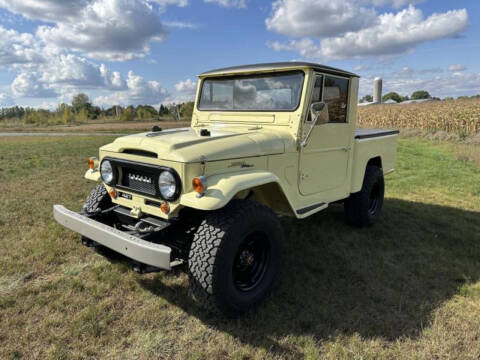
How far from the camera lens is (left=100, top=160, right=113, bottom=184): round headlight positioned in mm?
3451

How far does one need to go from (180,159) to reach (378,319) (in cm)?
218

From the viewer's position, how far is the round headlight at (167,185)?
2852 millimetres

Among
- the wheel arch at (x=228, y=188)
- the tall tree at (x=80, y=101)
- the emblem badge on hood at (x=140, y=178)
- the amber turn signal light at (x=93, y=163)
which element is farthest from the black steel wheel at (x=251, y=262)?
the tall tree at (x=80, y=101)

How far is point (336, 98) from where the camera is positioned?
167 inches

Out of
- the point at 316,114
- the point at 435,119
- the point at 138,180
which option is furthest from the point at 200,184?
the point at 435,119

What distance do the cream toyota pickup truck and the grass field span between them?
35 cm

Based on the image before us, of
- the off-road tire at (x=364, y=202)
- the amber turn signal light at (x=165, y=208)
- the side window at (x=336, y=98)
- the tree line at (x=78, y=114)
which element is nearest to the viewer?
the amber turn signal light at (x=165, y=208)

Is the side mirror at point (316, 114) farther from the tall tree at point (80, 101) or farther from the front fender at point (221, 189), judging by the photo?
the tall tree at point (80, 101)

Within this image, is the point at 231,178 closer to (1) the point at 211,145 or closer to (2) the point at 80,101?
(1) the point at 211,145

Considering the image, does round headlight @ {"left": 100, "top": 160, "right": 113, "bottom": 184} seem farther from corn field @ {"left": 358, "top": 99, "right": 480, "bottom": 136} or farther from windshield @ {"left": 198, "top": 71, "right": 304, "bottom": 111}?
corn field @ {"left": 358, "top": 99, "right": 480, "bottom": 136}

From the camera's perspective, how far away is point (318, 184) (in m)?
4.05

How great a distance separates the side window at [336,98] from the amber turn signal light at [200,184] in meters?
2.00

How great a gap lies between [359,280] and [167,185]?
2279 mm

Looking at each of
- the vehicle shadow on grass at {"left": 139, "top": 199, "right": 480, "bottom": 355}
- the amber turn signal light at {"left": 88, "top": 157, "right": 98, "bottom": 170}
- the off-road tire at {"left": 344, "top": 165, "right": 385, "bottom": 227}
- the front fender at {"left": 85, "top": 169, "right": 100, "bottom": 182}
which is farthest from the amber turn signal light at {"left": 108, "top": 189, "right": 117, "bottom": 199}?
the off-road tire at {"left": 344, "top": 165, "right": 385, "bottom": 227}
